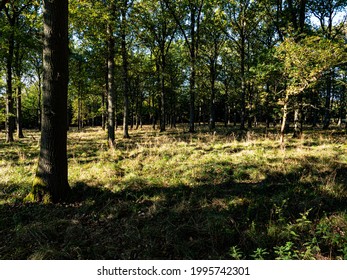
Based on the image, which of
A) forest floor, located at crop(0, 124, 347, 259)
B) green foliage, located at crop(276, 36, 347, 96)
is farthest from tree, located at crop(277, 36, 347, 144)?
forest floor, located at crop(0, 124, 347, 259)

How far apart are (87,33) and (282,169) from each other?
12.6 meters

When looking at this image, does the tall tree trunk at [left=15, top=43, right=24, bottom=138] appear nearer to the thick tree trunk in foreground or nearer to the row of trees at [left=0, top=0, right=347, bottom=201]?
the row of trees at [left=0, top=0, right=347, bottom=201]

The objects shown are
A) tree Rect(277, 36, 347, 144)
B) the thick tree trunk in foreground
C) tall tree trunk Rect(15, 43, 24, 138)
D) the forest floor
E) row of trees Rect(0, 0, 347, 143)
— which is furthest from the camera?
tall tree trunk Rect(15, 43, 24, 138)

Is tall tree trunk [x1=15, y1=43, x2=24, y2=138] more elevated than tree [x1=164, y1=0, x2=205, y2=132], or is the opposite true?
tree [x1=164, y1=0, x2=205, y2=132]

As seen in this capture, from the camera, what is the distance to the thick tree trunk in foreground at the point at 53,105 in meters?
4.85

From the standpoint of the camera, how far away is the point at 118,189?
235 inches

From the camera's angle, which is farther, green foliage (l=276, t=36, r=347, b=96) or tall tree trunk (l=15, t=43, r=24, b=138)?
tall tree trunk (l=15, t=43, r=24, b=138)

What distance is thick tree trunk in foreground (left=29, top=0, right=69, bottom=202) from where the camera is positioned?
4.85 m

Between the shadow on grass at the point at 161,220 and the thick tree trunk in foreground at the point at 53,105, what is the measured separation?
0.57m

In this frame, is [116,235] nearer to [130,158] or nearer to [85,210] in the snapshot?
[85,210]

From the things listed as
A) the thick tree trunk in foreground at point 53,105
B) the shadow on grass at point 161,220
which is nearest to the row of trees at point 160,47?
the thick tree trunk in foreground at point 53,105

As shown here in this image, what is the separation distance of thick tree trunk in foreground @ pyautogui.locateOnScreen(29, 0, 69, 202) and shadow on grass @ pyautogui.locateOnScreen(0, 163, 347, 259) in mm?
573

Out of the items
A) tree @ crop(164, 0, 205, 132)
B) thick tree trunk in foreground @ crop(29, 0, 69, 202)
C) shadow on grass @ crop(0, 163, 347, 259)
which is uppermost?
tree @ crop(164, 0, 205, 132)

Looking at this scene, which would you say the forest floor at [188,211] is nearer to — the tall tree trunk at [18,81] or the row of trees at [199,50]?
the row of trees at [199,50]
